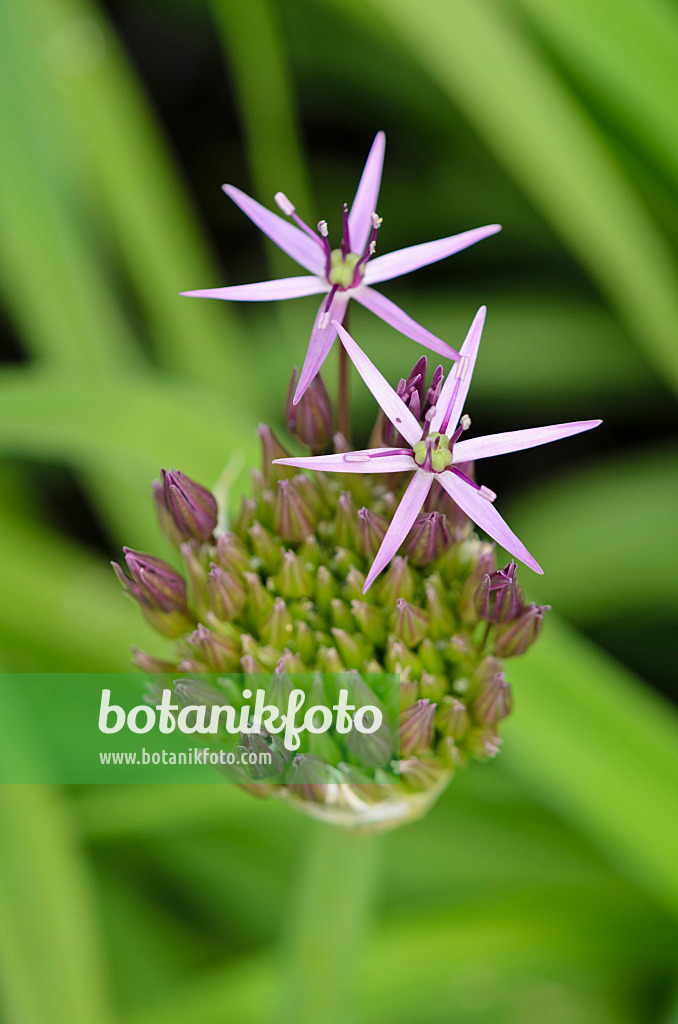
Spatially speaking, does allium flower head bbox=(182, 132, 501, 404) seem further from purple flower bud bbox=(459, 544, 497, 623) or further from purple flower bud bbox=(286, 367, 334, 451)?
purple flower bud bbox=(459, 544, 497, 623)

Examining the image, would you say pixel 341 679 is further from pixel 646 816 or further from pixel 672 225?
pixel 672 225

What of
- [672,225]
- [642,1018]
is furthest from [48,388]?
[642,1018]

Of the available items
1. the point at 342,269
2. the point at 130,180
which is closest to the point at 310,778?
the point at 342,269

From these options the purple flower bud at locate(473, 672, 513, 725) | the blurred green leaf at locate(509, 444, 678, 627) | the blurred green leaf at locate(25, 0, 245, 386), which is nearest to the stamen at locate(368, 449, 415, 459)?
the purple flower bud at locate(473, 672, 513, 725)

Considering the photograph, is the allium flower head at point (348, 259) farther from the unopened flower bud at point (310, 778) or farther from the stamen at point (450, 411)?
the unopened flower bud at point (310, 778)

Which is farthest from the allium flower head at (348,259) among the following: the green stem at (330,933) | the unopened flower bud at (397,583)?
the green stem at (330,933)

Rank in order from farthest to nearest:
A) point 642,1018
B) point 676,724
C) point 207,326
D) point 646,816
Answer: point 207,326 < point 642,1018 < point 676,724 < point 646,816
